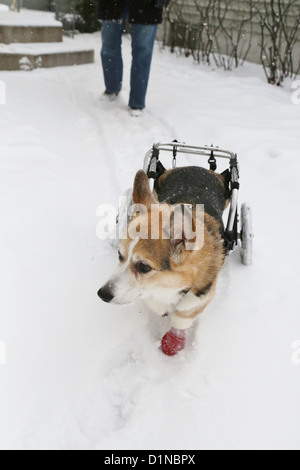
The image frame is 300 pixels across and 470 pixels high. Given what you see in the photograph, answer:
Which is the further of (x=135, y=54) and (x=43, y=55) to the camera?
(x=43, y=55)

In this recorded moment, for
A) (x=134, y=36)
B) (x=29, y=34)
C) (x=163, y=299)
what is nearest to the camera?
(x=163, y=299)

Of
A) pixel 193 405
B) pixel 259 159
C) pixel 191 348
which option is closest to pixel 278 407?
pixel 193 405

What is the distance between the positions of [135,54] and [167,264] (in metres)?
3.84

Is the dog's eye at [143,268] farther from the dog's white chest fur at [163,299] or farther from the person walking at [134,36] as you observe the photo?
the person walking at [134,36]

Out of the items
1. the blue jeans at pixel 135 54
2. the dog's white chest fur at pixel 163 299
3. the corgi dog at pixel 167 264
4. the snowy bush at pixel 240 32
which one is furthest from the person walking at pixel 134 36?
the dog's white chest fur at pixel 163 299

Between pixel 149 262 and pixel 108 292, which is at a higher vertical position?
pixel 149 262

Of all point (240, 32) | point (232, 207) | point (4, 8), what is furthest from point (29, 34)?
point (232, 207)

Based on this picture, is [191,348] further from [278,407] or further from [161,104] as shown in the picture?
[161,104]

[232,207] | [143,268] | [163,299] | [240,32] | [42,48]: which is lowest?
[163,299]

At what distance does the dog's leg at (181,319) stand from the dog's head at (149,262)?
0.42ft

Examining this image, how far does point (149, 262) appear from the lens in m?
1.95

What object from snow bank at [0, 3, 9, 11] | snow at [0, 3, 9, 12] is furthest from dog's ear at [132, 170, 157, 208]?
snow bank at [0, 3, 9, 11]

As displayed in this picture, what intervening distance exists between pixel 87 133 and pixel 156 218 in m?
2.96

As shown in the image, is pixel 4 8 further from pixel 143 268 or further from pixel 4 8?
pixel 143 268
